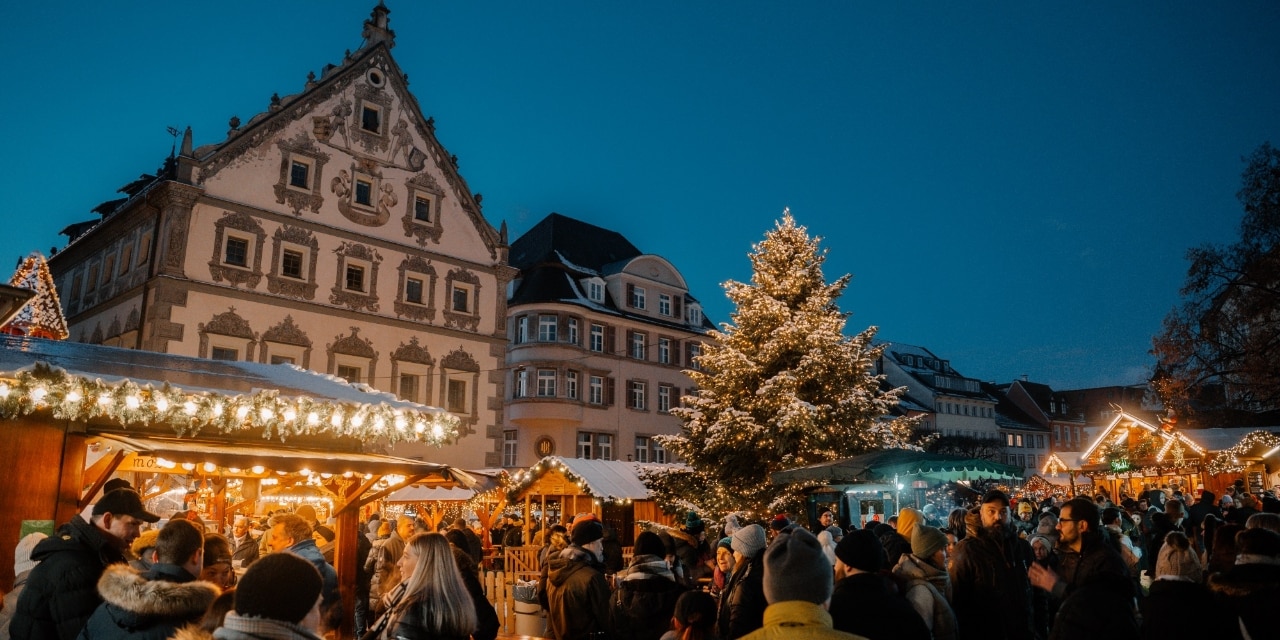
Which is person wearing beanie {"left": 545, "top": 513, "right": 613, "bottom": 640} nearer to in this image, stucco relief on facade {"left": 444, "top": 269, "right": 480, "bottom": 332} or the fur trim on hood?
the fur trim on hood

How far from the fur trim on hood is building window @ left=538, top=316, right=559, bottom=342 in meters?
35.4

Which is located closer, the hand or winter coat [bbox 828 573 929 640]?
winter coat [bbox 828 573 929 640]

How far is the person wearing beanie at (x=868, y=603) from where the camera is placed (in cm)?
400

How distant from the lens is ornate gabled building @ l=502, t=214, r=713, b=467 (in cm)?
3888

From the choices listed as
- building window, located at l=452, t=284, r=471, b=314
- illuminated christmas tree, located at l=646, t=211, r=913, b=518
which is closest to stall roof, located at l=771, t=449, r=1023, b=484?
illuminated christmas tree, located at l=646, t=211, r=913, b=518

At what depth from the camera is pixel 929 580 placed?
5621 mm

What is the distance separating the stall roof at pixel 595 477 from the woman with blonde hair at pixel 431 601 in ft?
48.4

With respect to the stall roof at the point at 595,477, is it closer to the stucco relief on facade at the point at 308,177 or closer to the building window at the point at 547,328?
the stucco relief on facade at the point at 308,177

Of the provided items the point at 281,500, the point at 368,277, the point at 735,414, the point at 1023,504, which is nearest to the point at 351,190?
the point at 368,277

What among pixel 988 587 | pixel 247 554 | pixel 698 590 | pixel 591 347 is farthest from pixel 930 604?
pixel 591 347

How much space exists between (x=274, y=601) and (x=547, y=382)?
36.4m

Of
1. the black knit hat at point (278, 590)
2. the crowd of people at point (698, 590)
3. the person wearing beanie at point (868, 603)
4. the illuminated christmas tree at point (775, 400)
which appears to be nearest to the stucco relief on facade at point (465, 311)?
the illuminated christmas tree at point (775, 400)

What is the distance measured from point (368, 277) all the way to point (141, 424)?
1917cm

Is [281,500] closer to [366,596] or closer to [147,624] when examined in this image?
[366,596]
